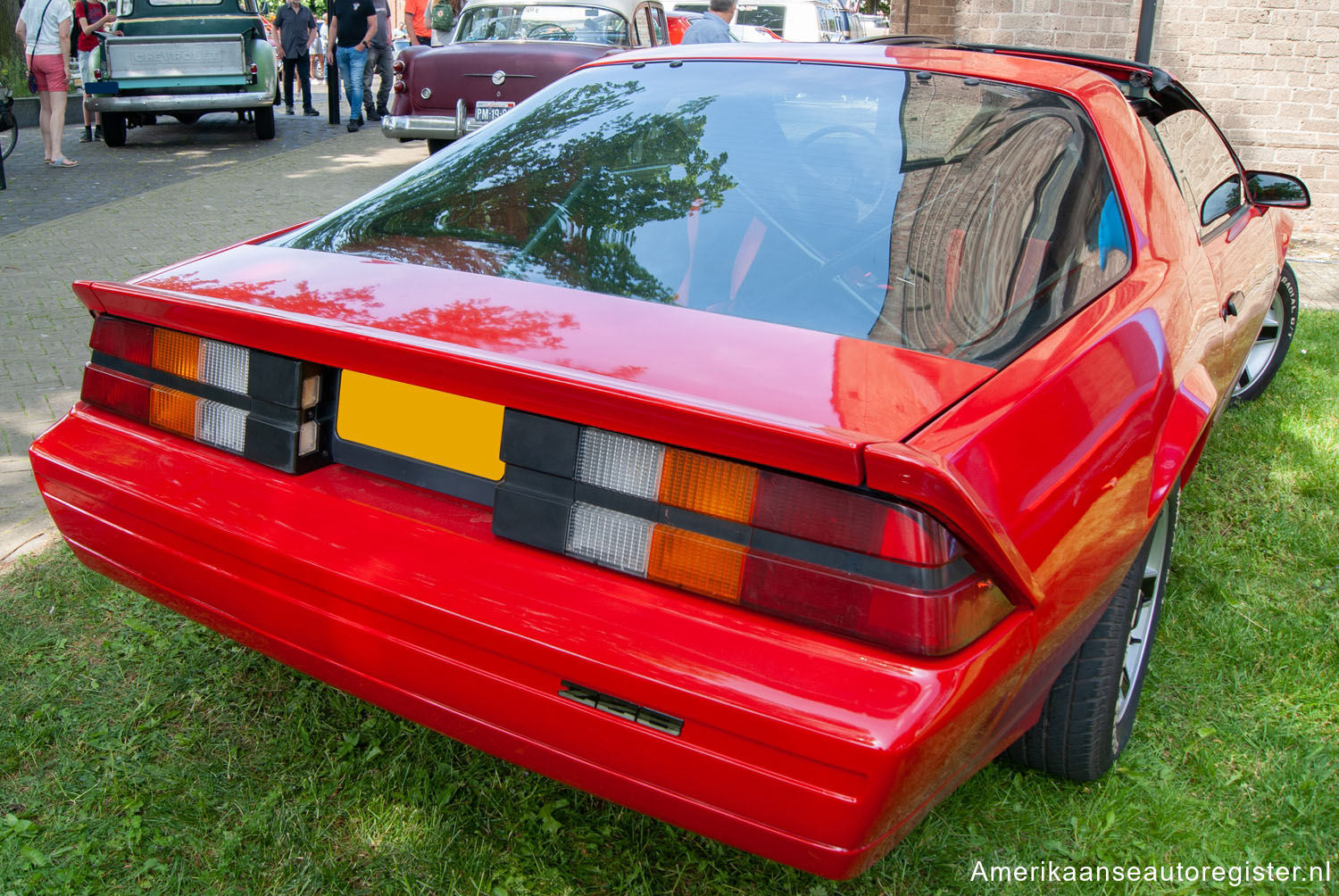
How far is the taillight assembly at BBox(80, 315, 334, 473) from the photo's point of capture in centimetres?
186

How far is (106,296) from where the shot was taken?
2.03 m

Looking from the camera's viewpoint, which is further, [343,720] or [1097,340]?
[343,720]

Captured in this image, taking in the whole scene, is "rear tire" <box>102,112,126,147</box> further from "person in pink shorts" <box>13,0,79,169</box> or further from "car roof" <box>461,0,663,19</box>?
"car roof" <box>461,0,663,19</box>

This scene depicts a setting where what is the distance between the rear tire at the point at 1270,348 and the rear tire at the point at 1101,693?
2504mm

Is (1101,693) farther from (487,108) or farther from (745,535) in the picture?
(487,108)

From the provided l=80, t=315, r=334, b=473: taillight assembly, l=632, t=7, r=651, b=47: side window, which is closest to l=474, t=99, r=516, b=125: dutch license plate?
l=632, t=7, r=651, b=47: side window

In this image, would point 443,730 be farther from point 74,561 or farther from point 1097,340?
point 74,561

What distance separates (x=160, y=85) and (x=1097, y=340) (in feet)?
38.7

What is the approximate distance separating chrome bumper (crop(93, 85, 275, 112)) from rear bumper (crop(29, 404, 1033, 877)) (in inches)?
421

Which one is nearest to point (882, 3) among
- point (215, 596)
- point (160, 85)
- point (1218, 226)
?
point (160, 85)

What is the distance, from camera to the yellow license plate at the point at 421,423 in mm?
1706

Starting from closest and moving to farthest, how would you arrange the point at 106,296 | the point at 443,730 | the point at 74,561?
the point at 443,730, the point at 106,296, the point at 74,561

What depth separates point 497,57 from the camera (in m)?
8.95

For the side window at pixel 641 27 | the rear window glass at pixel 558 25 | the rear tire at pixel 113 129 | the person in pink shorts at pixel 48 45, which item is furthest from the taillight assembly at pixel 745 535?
the rear tire at pixel 113 129
